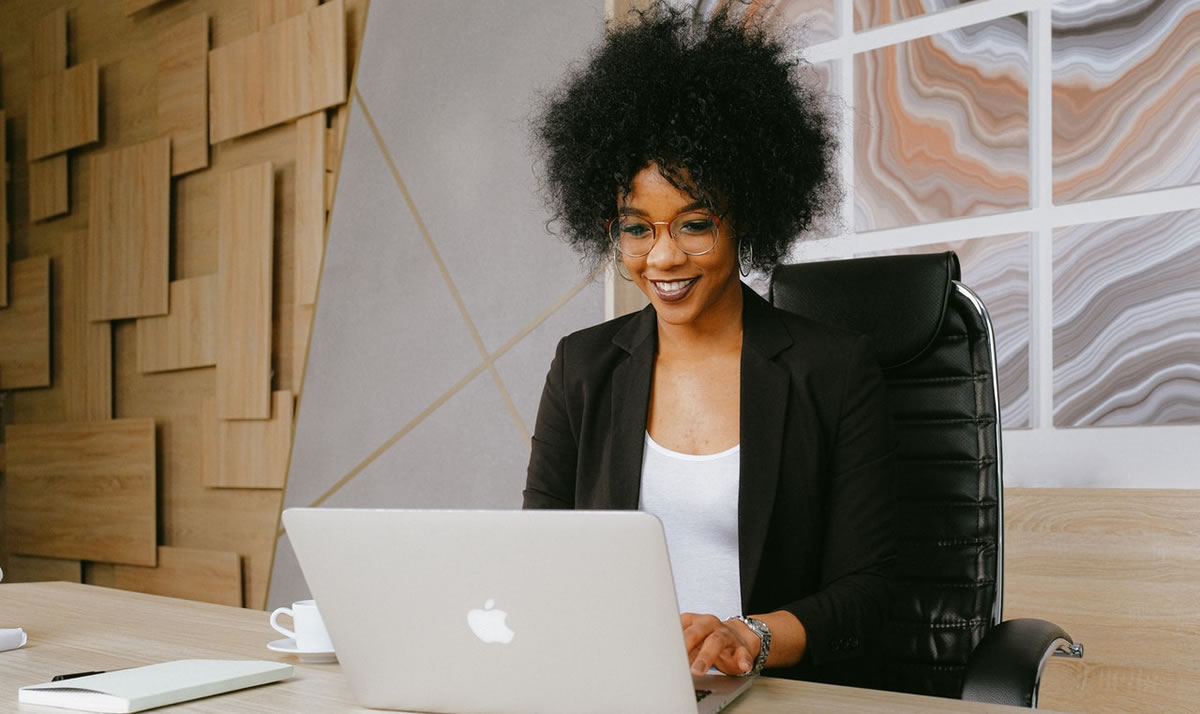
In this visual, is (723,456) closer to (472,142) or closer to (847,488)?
(847,488)

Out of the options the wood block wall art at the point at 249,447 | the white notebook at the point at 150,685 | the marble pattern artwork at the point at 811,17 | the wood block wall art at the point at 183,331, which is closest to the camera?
the white notebook at the point at 150,685

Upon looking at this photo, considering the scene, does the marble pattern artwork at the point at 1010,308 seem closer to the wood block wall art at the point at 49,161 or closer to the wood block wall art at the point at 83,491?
the wood block wall art at the point at 83,491

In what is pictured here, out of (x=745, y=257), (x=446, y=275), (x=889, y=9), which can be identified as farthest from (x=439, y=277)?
(x=745, y=257)

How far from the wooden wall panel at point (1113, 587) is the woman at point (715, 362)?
71 cm

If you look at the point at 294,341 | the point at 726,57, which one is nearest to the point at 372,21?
the point at 294,341

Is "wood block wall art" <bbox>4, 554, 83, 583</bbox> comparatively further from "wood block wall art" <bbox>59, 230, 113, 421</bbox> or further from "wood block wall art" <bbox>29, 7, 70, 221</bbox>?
"wood block wall art" <bbox>29, 7, 70, 221</bbox>

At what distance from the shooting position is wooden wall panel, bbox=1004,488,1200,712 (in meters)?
1.99

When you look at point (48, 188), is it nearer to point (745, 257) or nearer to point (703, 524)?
point (745, 257)

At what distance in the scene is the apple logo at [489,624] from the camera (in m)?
0.94

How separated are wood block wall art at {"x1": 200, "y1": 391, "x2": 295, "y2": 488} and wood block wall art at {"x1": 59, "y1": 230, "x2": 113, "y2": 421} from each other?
0.68m

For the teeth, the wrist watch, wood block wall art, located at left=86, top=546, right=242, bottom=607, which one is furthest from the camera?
wood block wall art, located at left=86, top=546, right=242, bottom=607

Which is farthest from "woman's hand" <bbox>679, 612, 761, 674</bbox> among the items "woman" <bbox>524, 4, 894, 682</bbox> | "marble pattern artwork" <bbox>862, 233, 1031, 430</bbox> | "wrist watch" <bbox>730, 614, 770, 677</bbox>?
"marble pattern artwork" <bbox>862, 233, 1031, 430</bbox>

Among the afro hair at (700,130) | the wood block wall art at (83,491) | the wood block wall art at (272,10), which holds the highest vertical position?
the wood block wall art at (272,10)

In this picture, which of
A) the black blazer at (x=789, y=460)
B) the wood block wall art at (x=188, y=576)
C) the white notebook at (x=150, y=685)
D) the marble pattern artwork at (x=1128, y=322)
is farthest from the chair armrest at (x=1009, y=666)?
the wood block wall art at (x=188, y=576)
